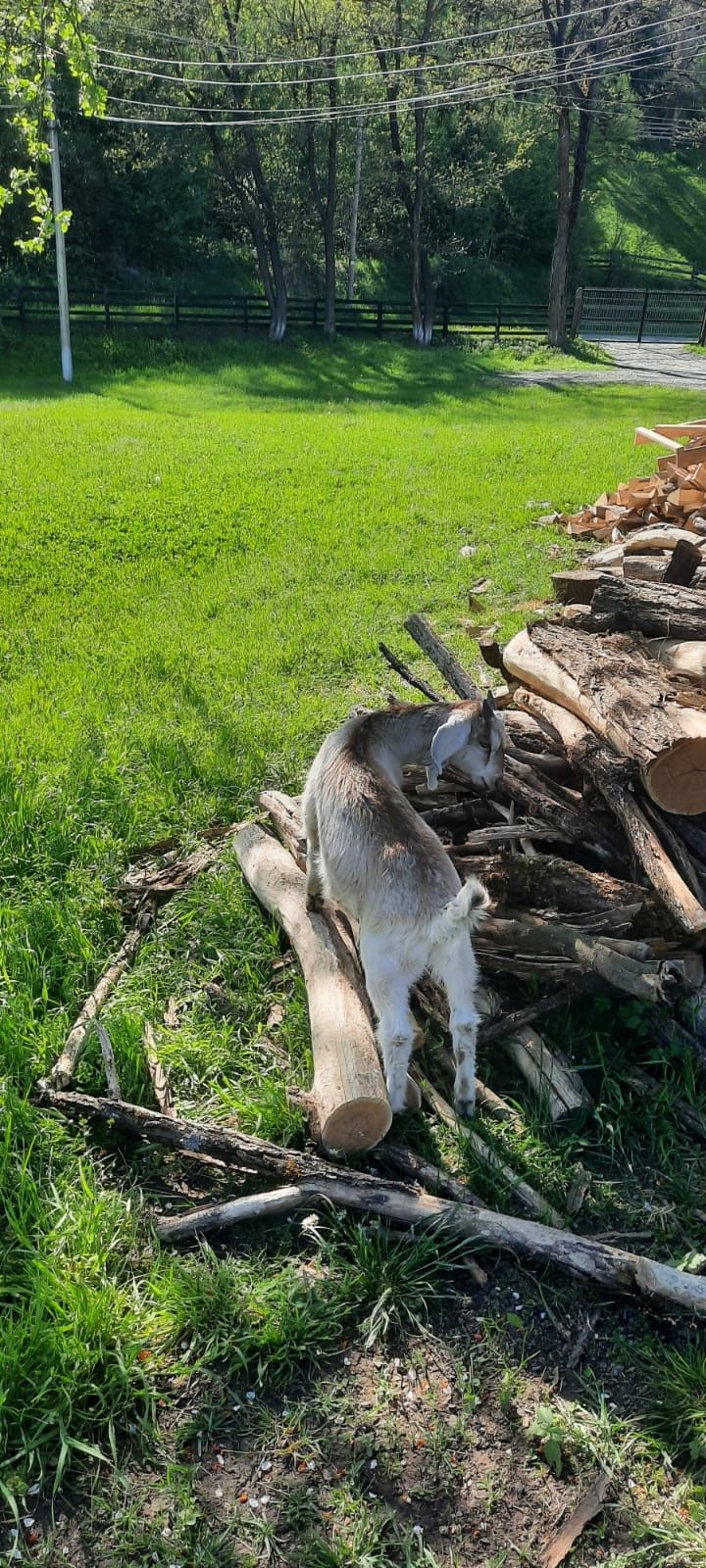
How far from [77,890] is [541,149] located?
169 feet

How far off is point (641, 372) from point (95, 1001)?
27.8m

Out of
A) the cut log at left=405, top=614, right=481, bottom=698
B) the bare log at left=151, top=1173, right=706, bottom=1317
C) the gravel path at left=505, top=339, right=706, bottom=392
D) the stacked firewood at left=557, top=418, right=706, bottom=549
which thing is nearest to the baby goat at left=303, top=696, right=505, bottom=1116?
the bare log at left=151, top=1173, right=706, bottom=1317

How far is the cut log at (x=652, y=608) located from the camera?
560 cm

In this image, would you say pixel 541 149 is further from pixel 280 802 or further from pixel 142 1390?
pixel 142 1390

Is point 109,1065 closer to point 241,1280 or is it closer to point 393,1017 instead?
point 241,1280

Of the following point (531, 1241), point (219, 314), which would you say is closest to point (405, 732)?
point (531, 1241)

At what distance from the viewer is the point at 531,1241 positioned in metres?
3.15

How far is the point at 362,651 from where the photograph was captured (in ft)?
27.1

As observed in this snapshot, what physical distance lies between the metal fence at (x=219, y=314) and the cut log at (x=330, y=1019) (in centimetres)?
2668

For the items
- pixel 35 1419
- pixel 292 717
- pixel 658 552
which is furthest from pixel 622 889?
pixel 658 552

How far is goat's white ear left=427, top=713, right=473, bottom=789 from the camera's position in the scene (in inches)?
173

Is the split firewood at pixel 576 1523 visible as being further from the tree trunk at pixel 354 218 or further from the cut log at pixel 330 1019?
the tree trunk at pixel 354 218

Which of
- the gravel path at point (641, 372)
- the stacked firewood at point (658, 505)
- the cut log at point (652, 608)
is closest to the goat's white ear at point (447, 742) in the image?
the cut log at point (652, 608)

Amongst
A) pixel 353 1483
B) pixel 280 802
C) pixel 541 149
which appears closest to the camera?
pixel 353 1483
